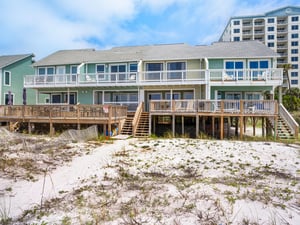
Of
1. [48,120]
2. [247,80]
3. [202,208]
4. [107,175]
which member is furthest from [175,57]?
[202,208]

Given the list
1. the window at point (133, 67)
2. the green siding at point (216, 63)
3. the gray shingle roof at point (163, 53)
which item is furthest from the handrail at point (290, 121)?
the window at point (133, 67)

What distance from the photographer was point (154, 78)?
2017 centimetres

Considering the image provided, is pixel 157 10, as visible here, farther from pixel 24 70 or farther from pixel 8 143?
pixel 24 70

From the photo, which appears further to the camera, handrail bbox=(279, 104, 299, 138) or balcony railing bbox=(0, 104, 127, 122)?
balcony railing bbox=(0, 104, 127, 122)

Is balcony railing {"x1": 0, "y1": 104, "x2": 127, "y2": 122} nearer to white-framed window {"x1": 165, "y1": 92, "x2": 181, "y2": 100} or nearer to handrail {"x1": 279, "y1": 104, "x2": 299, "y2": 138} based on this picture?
white-framed window {"x1": 165, "y1": 92, "x2": 181, "y2": 100}

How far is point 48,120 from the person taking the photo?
1639 centimetres

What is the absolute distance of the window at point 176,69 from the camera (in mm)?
20031

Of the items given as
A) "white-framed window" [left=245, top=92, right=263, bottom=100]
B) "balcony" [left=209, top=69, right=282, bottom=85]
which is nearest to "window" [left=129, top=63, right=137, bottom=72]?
"balcony" [left=209, top=69, right=282, bottom=85]

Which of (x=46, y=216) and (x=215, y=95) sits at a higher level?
(x=215, y=95)

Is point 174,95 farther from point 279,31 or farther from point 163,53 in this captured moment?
point 279,31

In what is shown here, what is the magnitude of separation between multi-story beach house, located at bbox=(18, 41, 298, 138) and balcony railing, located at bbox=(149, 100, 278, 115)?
0.25ft

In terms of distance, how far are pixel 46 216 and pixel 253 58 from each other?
64.7 feet

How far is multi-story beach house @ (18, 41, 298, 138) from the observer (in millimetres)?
18328

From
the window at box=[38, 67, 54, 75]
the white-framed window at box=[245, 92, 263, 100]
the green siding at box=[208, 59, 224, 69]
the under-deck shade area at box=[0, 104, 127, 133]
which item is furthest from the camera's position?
the window at box=[38, 67, 54, 75]
